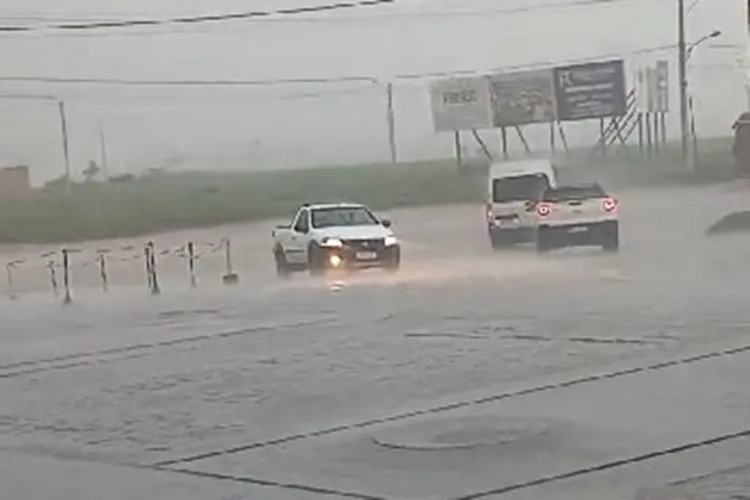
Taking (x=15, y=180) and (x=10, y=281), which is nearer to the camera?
(x=10, y=281)

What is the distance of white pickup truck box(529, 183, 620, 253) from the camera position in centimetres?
3669

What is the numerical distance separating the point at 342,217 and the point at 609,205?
5.76 m

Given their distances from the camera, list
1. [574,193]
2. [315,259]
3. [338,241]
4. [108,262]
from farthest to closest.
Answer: [108,262], [574,193], [315,259], [338,241]

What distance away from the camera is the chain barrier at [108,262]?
122 feet

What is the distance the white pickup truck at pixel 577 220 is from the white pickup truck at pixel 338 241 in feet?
11.4

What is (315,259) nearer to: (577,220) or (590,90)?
(577,220)

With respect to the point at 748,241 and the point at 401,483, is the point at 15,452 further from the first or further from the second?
the point at 748,241

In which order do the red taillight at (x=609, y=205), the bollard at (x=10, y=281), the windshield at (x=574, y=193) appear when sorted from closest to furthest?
1. the bollard at (x=10, y=281)
2. the red taillight at (x=609, y=205)
3. the windshield at (x=574, y=193)

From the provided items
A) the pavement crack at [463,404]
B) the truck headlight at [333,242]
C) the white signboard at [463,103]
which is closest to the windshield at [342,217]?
the truck headlight at [333,242]

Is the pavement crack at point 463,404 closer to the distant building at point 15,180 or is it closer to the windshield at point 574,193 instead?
the windshield at point 574,193

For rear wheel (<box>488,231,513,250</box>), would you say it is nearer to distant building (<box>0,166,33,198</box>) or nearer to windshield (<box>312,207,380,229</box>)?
windshield (<box>312,207,380,229</box>)

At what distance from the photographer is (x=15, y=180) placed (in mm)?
83812

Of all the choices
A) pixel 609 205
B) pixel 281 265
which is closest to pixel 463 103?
pixel 281 265

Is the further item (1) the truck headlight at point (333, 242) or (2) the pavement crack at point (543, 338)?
(1) the truck headlight at point (333, 242)
